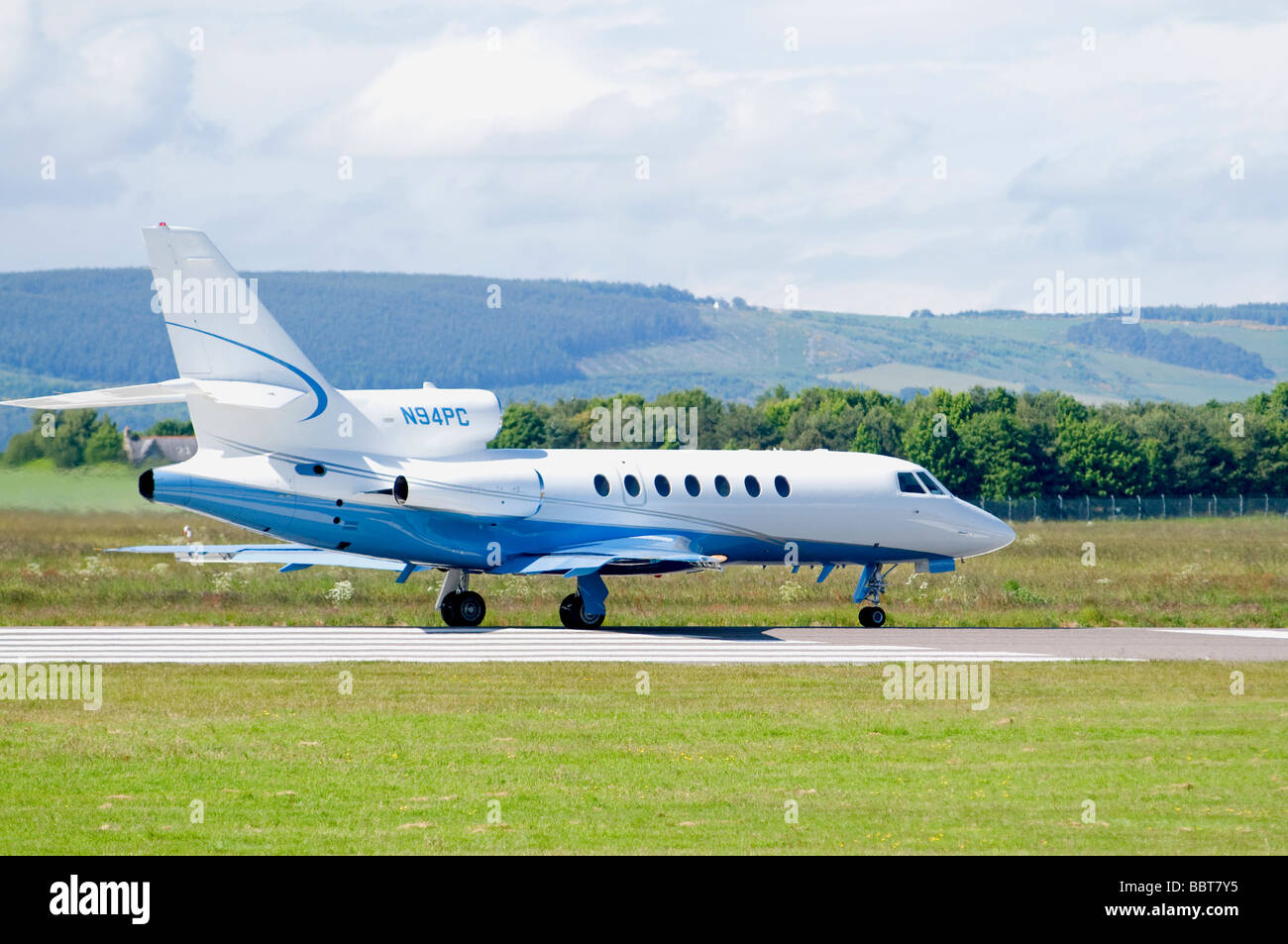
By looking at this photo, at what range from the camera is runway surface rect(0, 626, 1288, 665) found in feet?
89.4

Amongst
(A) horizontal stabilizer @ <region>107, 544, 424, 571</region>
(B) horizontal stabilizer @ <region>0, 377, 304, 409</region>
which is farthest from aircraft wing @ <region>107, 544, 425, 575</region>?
(B) horizontal stabilizer @ <region>0, 377, 304, 409</region>

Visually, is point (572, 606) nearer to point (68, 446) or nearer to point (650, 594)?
point (650, 594)

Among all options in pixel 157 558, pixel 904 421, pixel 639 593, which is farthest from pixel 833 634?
pixel 904 421

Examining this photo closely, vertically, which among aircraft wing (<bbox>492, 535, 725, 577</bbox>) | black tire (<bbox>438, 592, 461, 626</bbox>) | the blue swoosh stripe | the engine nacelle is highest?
the blue swoosh stripe

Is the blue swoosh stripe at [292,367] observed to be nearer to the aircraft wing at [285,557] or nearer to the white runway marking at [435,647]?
the aircraft wing at [285,557]

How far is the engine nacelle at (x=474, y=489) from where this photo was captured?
31375 millimetres

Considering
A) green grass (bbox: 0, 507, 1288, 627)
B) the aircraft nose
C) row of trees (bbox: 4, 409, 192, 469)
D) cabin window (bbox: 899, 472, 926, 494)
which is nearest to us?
green grass (bbox: 0, 507, 1288, 627)

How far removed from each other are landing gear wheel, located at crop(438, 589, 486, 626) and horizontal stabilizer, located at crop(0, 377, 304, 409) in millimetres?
5955

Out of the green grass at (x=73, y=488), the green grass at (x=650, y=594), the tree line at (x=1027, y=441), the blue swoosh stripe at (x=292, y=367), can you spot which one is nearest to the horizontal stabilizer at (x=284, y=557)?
the green grass at (x=650, y=594)

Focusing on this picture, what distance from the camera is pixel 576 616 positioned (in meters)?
33.9

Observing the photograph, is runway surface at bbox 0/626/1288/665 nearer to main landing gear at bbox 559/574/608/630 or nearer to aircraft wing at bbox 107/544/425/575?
main landing gear at bbox 559/574/608/630

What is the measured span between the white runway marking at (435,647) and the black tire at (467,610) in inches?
33.6
